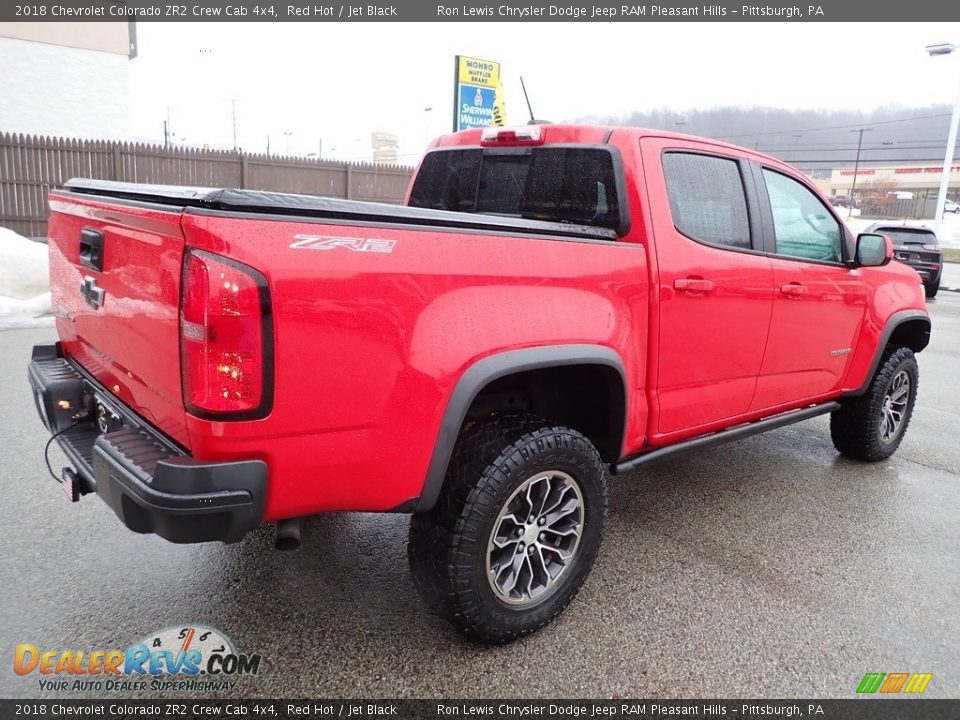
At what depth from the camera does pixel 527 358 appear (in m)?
2.48

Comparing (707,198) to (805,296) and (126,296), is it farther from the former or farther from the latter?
(126,296)

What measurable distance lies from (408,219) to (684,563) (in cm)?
214

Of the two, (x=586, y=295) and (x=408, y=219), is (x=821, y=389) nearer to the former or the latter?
(x=586, y=295)

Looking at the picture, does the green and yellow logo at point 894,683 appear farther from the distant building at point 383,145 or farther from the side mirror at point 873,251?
the distant building at point 383,145

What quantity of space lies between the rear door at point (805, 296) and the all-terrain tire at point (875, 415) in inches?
18.1

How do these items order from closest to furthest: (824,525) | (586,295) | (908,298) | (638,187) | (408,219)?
(408,219)
(586,295)
(638,187)
(824,525)
(908,298)

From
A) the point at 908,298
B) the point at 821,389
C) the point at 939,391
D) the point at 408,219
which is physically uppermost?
the point at 408,219

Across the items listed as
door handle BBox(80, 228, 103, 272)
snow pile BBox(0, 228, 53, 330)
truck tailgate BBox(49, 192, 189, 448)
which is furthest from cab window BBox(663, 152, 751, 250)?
snow pile BBox(0, 228, 53, 330)

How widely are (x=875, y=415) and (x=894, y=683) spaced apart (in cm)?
251

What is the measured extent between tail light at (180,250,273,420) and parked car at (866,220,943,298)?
17909 mm

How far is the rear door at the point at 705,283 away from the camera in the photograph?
10.0 ft

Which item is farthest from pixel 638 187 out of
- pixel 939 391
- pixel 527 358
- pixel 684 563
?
pixel 939 391

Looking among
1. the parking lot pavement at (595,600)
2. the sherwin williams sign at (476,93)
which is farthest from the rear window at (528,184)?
the sherwin williams sign at (476,93)

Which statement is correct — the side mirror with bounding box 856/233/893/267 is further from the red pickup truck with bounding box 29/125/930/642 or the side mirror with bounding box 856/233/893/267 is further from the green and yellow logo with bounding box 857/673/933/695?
the green and yellow logo with bounding box 857/673/933/695
